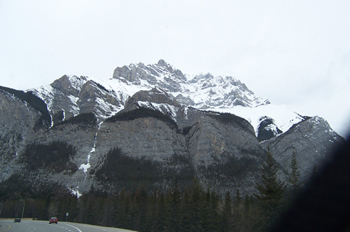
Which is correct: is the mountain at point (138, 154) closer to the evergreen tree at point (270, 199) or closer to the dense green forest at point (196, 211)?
the dense green forest at point (196, 211)

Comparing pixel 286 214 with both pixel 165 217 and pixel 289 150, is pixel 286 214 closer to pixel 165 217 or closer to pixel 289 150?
pixel 165 217

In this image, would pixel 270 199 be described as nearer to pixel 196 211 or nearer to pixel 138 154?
pixel 196 211

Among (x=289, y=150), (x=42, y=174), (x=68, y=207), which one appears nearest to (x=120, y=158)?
(x=42, y=174)

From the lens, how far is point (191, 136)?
195 metres

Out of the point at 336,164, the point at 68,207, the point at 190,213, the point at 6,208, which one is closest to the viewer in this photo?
the point at 336,164

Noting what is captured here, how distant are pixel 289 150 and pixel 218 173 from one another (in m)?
65.9

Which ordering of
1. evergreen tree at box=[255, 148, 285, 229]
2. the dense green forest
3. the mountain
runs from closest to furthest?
evergreen tree at box=[255, 148, 285, 229]
the dense green forest
the mountain

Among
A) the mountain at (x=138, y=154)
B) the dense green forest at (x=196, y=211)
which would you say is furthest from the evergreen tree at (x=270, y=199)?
the mountain at (x=138, y=154)

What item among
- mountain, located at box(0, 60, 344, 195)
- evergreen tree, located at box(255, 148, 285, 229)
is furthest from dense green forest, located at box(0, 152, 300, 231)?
mountain, located at box(0, 60, 344, 195)

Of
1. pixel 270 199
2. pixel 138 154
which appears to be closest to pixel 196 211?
pixel 270 199

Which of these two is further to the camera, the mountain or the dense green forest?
the mountain

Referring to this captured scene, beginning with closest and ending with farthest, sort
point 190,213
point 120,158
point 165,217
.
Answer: point 190,213, point 165,217, point 120,158

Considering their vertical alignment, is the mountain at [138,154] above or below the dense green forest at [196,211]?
above

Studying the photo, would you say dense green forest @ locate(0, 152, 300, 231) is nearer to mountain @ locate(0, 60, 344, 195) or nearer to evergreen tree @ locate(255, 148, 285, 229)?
evergreen tree @ locate(255, 148, 285, 229)
